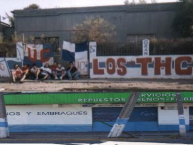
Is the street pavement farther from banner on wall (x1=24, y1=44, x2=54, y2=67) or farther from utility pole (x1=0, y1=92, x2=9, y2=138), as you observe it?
banner on wall (x1=24, y1=44, x2=54, y2=67)

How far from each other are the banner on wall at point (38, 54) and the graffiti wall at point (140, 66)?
8.98 feet

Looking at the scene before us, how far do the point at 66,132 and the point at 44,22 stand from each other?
63.2 ft

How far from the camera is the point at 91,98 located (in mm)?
8320

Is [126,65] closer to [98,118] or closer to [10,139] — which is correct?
[98,118]

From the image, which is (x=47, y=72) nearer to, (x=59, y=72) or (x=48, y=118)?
(x=59, y=72)

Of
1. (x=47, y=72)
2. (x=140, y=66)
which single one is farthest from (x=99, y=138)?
(x=140, y=66)

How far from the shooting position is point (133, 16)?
80.9 ft

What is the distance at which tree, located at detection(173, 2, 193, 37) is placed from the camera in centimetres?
2264

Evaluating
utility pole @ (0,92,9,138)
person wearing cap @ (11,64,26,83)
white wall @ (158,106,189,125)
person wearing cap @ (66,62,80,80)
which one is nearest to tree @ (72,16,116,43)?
person wearing cap @ (66,62,80,80)

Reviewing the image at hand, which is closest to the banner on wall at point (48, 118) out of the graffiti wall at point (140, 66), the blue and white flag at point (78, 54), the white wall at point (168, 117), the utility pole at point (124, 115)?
the utility pole at point (124, 115)

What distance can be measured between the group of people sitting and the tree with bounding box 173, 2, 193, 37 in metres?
12.1

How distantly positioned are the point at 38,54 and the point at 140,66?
6490 mm

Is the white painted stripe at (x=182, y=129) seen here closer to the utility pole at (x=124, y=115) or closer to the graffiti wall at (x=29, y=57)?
the utility pole at (x=124, y=115)

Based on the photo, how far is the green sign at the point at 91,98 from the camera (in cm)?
822
